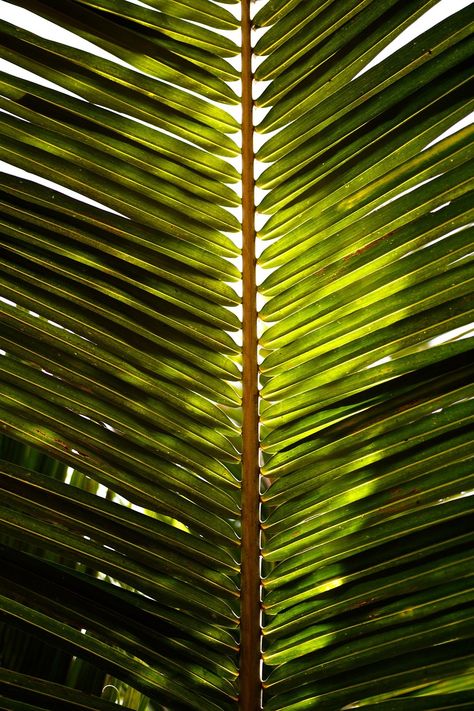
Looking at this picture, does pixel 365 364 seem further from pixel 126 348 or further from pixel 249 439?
pixel 126 348

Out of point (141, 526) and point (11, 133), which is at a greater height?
point (11, 133)

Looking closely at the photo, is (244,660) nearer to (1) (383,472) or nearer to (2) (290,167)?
(1) (383,472)

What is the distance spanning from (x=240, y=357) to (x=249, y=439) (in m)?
0.10

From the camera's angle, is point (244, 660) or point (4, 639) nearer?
point (244, 660)

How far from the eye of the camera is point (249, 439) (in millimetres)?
895

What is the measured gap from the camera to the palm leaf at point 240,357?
31.1 inches

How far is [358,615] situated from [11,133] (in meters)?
0.68

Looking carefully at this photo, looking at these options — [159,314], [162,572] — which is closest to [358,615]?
[162,572]

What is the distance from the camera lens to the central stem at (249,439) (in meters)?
0.84

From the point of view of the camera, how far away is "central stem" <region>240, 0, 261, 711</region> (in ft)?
2.76

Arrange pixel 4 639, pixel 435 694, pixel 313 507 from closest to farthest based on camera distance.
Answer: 1. pixel 435 694
2. pixel 313 507
3. pixel 4 639

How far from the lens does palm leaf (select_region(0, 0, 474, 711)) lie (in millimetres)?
790

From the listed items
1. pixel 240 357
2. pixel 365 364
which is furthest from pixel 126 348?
pixel 365 364

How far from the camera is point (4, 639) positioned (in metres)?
1.06
